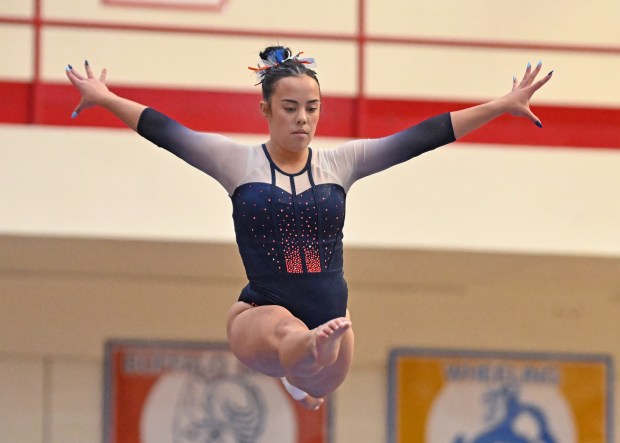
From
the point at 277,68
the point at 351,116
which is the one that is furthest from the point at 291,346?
the point at 351,116

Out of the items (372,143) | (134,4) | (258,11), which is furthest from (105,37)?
(372,143)

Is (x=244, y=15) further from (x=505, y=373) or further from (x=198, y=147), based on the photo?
(x=198, y=147)

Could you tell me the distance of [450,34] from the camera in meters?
8.29

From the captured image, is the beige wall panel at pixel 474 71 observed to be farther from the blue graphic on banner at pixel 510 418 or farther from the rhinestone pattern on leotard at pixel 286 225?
the rhinestone pattern on leotard at pixel 286 225

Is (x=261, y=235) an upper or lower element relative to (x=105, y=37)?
lower

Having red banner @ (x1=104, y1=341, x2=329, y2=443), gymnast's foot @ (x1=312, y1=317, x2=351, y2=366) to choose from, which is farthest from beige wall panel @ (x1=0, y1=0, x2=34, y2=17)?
gymnast's foot @ (x1=312, y1=317, x2=351, y2=366)

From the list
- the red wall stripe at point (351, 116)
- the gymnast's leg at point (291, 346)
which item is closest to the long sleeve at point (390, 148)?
the gymnast's leg at point (291, 346)

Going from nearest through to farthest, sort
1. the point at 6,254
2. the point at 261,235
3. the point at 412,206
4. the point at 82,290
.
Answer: the point at 261,235 < the point at 412,206 < the point at 6,254 < the point at 82,290

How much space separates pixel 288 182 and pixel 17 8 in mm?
3879

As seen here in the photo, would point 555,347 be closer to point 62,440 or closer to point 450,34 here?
point 450,34

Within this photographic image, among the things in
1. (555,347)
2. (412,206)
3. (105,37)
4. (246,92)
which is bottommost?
(555,347)

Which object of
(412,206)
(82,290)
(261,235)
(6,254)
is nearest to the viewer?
(261,235)

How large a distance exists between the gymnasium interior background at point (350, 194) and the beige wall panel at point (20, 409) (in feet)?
0.03

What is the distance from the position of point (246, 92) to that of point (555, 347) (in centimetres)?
296
